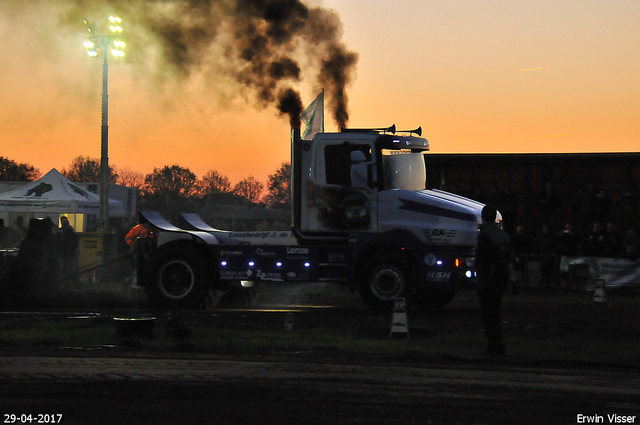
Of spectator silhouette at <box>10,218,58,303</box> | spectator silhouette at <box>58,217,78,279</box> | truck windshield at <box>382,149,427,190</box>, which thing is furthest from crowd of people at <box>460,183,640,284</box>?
spectator silhouette at <box>58,217,78,279</box>

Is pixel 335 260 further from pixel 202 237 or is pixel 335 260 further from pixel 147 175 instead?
pixel 147 175

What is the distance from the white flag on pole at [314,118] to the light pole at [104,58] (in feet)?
39.1

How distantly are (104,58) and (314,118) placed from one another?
1388cm

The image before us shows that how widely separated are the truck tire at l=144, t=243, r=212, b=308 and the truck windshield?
3.94 m

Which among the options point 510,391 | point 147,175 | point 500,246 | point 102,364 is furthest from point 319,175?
point 147,175

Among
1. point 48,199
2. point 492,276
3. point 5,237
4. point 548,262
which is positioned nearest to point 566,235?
point 548,262

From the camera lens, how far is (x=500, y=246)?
1000 cm

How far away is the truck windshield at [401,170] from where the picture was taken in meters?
15.5

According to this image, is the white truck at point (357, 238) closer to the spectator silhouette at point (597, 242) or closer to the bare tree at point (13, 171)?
the spectator silhouette at point (597, 242)

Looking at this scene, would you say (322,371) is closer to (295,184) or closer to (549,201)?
(295,184)

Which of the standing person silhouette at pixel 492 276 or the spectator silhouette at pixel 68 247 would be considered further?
the spectator silhouette at pixel 68 247

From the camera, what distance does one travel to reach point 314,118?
55.8 ft

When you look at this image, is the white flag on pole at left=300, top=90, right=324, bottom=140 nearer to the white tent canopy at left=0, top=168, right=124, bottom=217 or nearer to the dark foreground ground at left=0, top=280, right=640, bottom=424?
the dark foreground ground at left=0, top=280, right=640, bottom=424

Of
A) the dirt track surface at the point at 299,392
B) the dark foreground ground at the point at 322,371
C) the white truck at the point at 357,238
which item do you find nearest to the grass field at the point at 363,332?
the dark foreground ground at the point at 322,371
